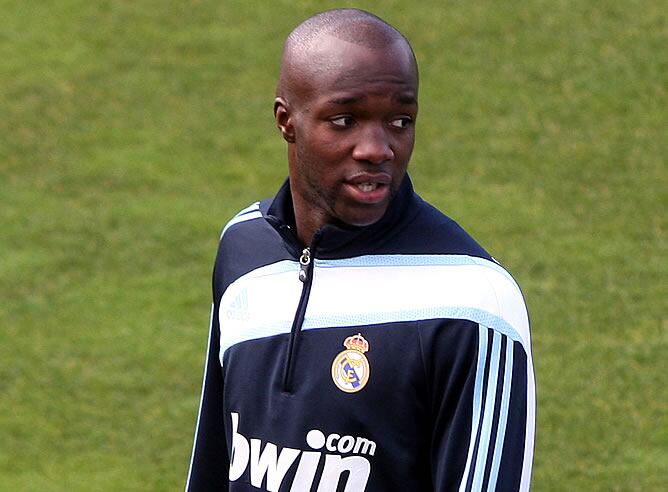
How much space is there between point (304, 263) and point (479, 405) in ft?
1.49

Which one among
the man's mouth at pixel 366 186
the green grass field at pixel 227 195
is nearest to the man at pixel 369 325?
the man's mouth at pixel 366 186

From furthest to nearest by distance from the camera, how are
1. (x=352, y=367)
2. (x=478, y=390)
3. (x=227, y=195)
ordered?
1. (x=227, y=195)
2. (x=352, y=367)
3. (x=478, y=390)

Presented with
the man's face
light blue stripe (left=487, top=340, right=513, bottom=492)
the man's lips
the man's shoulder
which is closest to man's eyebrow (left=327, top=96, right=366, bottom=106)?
the man's face

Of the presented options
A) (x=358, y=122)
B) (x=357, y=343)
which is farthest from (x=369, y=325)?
(x=358, y=122)

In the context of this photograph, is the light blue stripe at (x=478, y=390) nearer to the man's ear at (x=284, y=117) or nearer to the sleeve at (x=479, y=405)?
the sleeve at (x=479, y=405)

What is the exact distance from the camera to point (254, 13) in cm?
935

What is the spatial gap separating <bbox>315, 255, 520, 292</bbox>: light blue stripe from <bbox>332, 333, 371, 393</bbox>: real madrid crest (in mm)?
140

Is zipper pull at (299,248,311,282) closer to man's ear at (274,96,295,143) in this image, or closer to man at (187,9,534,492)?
man at (187,9,534,492)

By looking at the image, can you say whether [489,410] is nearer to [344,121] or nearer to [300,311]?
[300,311]

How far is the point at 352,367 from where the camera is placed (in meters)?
2.49

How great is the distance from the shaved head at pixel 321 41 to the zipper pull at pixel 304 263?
0.29 meters

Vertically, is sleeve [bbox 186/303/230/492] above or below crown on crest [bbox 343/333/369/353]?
below

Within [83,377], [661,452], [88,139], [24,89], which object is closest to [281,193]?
[661,452]

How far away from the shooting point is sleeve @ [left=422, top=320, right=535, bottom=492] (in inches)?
93.5
